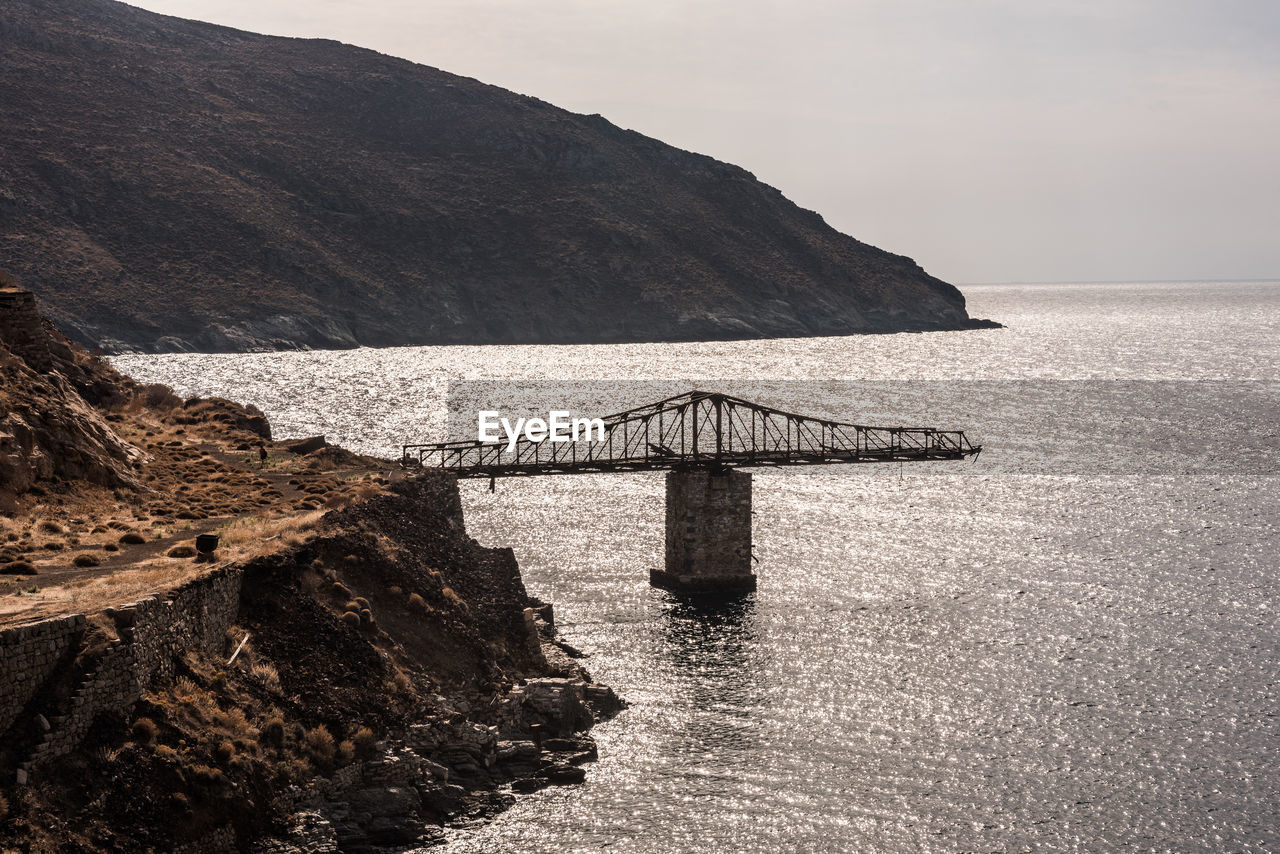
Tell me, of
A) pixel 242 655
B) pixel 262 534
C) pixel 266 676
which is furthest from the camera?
pixel 262 534

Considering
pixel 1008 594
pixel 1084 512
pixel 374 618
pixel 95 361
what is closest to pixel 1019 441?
pixel 1084 512

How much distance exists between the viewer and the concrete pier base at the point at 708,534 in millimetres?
89125

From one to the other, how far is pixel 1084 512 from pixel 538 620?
67802 millimetres

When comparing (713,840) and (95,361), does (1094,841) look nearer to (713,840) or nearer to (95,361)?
(713,840)

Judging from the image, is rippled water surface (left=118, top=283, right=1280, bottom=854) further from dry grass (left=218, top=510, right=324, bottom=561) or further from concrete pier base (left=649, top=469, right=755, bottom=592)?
dry grass (left=218, top=510, right=324, bottom=561)

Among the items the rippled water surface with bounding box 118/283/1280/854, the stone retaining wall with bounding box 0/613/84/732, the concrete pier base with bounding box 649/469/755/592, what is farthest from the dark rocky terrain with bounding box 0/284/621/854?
the concrete pier base with bounding box 649/469/755/592

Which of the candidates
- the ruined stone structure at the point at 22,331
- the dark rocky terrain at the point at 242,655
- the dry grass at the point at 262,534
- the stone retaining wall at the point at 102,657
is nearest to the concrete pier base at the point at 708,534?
the dark rocky terrain at the point at 242,655

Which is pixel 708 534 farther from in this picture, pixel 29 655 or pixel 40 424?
pixel 29 655

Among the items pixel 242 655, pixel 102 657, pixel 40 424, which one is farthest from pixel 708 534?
pixel 102 657

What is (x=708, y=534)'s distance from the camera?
295 feet

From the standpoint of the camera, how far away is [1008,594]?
87938 millimetres

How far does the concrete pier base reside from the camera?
292ft

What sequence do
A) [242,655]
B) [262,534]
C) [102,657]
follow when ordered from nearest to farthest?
[102,657]
[242,655]
[262,534]

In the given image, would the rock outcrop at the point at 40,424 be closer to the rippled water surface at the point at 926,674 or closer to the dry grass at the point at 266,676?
the dry grass at the point at 266,676
